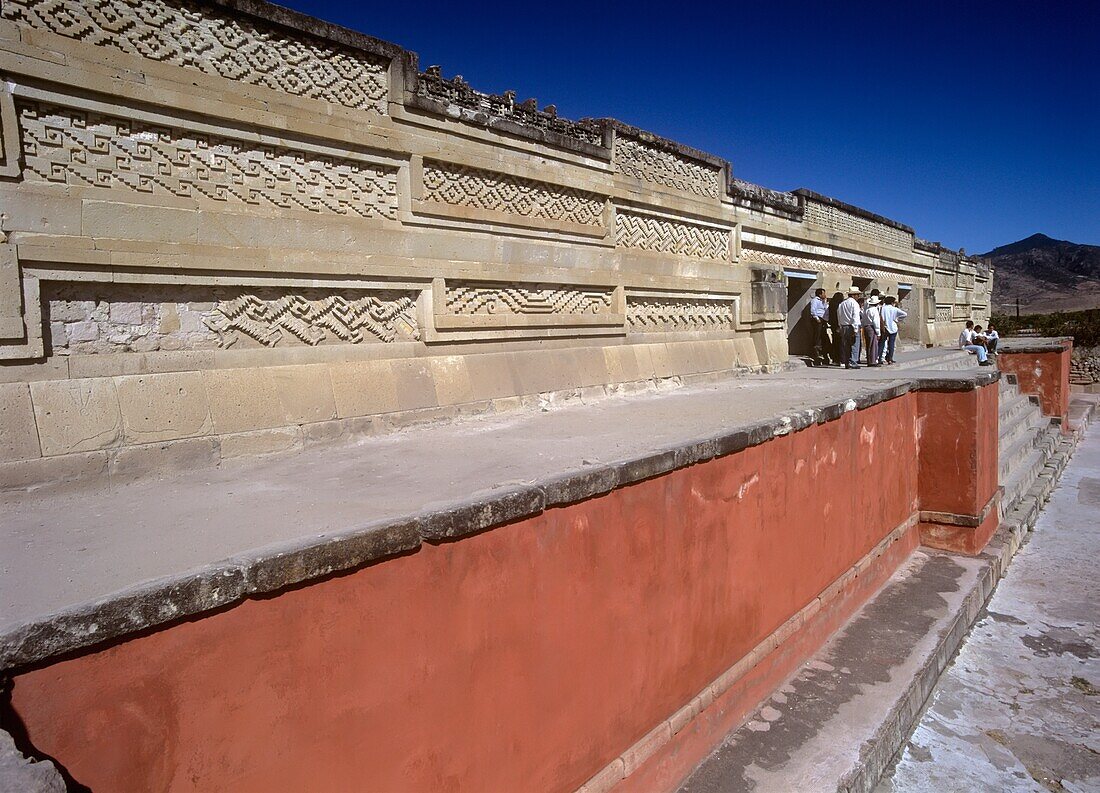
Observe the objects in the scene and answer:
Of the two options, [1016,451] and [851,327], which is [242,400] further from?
[1016,451]

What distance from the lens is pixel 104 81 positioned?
3.25 metres

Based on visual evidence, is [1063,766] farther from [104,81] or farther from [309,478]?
[104,81]

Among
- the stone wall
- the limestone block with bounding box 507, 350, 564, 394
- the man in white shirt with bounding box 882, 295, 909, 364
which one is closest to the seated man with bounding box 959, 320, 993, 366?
the man in white shirt with bounding box 882, 295, 909, 364

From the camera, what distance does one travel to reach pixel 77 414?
3.07m

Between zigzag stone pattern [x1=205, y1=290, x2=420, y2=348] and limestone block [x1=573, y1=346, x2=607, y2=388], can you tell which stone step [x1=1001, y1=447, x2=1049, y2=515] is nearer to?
limestone block [x1=573, y1=346, x2=607, y2=388]

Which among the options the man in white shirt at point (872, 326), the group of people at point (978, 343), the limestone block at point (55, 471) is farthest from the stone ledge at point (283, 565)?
the group of people at point (978, 343)

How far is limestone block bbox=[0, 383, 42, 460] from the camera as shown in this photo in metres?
2.85

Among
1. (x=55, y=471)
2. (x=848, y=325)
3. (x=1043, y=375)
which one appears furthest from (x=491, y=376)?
(x=1043, y=375)

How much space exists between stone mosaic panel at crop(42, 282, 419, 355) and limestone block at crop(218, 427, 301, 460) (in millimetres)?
537

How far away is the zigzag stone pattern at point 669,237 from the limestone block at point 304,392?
341 centimetres

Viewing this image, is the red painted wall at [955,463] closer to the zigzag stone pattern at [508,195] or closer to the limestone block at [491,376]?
the zigzag stone pattern at [508,195]

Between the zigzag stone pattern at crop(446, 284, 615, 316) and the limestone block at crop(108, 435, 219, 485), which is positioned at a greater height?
the zigzag stone pattern at crop(446, 284, 615, 316)

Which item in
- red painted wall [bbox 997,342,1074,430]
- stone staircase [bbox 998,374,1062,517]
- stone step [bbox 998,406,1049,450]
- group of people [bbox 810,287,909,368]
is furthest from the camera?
red painted wall [bbox 997,342,1074,430]

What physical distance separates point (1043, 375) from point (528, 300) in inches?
419
